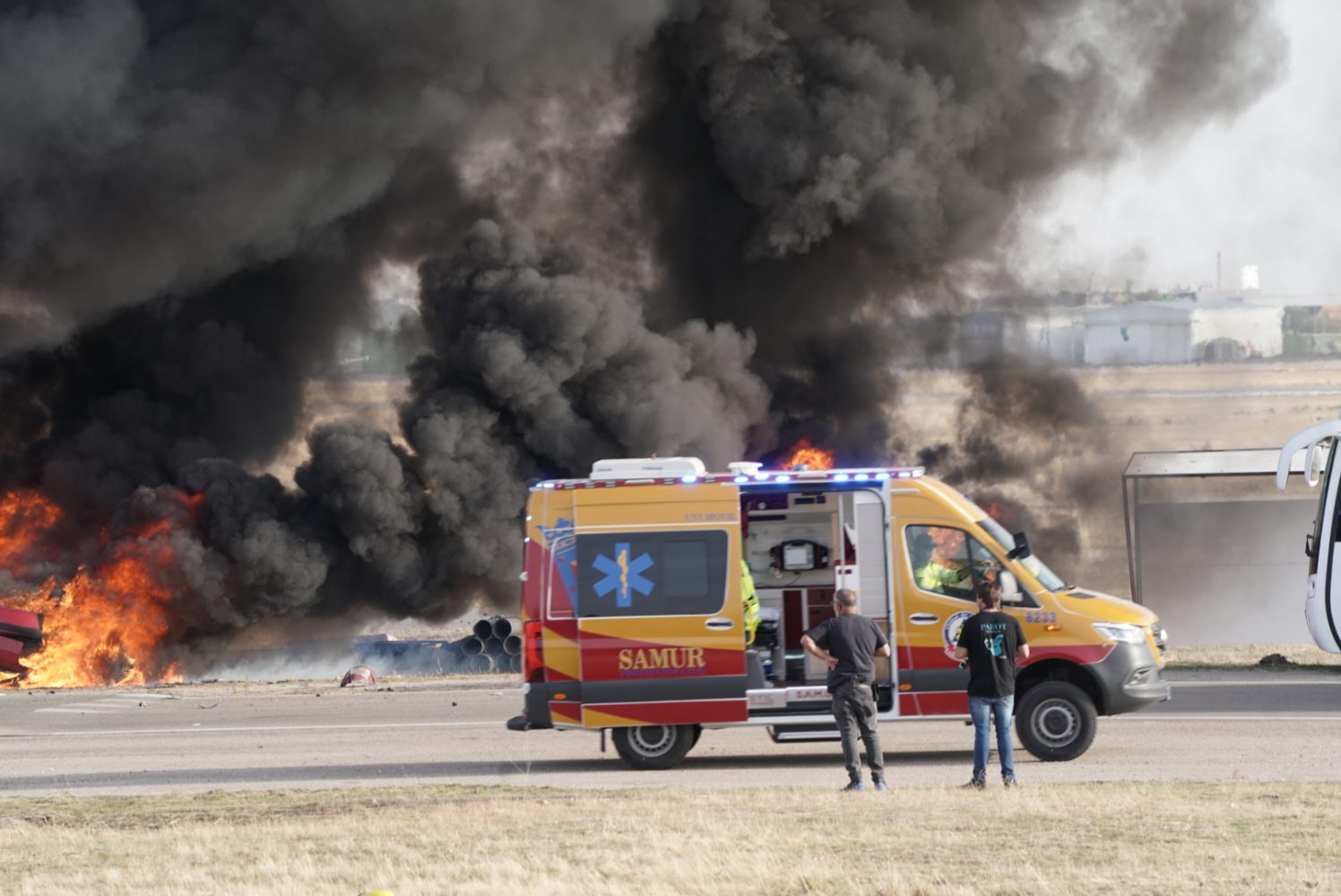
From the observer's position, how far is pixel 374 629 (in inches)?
1660

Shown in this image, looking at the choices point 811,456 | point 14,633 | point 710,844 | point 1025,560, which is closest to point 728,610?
point 1025,560

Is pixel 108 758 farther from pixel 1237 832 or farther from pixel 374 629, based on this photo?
pixel 374 629

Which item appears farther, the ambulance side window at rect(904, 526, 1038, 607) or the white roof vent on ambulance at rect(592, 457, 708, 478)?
the white roof vent on ambulance at rect(592, 457, 708, 478)

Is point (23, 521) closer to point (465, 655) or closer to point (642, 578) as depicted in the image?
point (465, 655)

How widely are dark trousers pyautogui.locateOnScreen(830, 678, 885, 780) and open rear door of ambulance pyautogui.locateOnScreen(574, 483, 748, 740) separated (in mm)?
2203

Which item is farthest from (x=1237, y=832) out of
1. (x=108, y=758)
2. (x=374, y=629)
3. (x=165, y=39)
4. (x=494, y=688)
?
(x=374, y=629)

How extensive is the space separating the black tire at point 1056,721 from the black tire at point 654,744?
9.32ft

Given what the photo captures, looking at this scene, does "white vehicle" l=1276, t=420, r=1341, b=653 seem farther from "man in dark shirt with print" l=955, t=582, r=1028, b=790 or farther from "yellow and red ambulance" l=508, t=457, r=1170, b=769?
"man in dark shirt with print" l=955, t=582, r=1028, b=790

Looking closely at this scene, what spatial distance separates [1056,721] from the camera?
1438cm

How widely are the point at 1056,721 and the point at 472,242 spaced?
27.2 meters

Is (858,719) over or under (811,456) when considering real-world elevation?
under

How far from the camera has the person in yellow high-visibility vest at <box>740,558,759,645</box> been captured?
48.2ft

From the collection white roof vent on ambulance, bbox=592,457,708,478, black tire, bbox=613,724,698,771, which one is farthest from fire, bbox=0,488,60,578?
black tire, bbox=613,724,698,771

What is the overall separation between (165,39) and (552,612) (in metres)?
25.3
